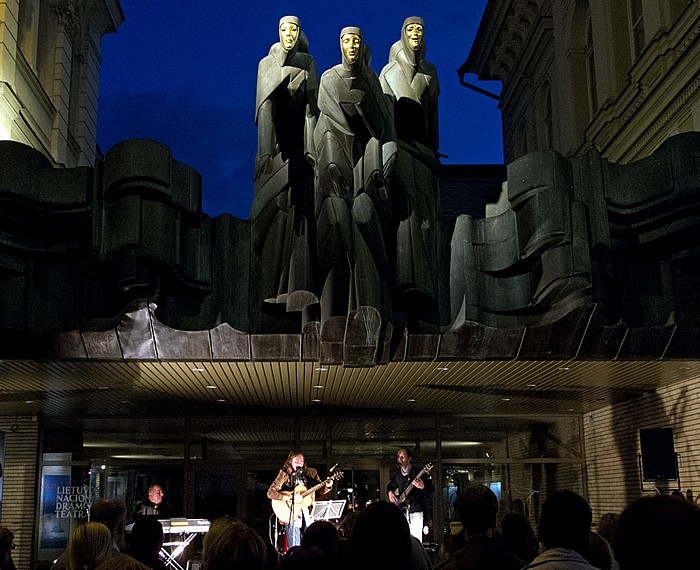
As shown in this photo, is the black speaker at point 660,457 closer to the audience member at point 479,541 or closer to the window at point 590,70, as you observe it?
the window at point 590,70

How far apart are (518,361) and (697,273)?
2804 millimetres

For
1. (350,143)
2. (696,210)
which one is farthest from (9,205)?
(696,210)

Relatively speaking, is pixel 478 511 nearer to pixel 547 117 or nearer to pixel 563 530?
pixel 563 530

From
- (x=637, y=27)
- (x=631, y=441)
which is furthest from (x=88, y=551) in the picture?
(x=637, y=27)

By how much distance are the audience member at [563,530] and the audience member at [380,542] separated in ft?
1.83

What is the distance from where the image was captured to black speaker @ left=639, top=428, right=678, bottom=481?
1448 centimetres

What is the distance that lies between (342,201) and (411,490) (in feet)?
19.1

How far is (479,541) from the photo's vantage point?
447 cm

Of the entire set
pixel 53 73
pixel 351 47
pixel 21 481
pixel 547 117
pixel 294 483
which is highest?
pixel 547 117

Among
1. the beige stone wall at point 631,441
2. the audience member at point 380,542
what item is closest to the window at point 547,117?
the beige stone wall at point 631,441

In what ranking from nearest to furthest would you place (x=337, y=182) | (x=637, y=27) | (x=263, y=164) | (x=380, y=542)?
1. (x=380, y=542)
2. (x=337, y=182)
3. (x=263, y=164)
4. (x=637, y=27)

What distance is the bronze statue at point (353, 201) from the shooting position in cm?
1258

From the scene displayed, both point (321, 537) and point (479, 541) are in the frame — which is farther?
point (321, 537)

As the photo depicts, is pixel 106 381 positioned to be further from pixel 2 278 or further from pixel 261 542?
pixel 261 542
